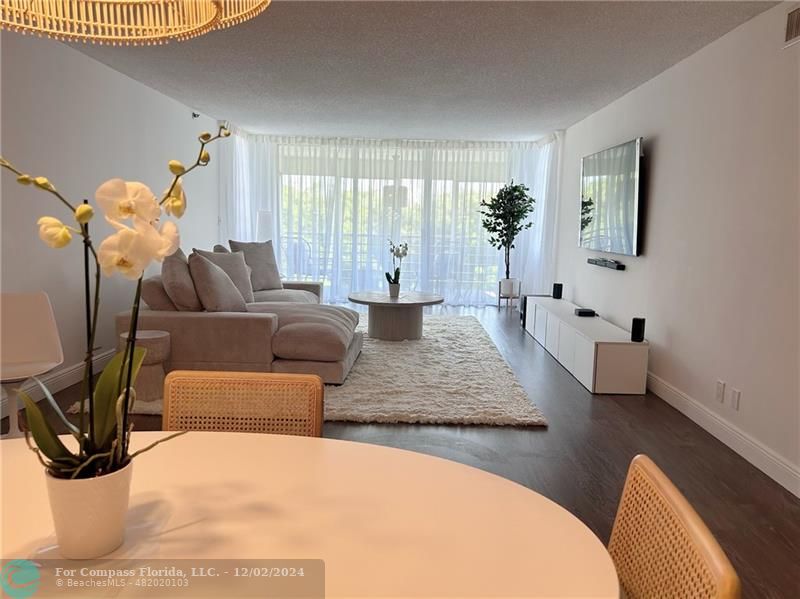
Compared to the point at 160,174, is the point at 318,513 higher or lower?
lower

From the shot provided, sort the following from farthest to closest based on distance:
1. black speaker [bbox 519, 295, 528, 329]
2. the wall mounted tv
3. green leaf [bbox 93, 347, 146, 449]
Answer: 1. black speaker [bbox 519, 295, 528, 329]
2. the wall mounted tv
3. green leaf [bbox 93, 347, 146, 449]

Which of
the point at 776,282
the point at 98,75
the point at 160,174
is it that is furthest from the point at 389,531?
the point at 160,174

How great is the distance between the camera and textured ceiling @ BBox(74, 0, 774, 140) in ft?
11.1

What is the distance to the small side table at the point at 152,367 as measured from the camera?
3.85 meters

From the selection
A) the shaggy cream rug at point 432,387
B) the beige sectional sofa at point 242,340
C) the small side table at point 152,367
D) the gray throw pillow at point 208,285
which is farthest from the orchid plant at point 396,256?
the small side table at point 152,367

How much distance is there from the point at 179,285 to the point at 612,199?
3697 mm

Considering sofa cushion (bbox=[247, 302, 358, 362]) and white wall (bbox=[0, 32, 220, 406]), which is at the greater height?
white wall (bbox=[0, 32, 220, 406])

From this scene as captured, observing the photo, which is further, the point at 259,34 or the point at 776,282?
the point at 259,34

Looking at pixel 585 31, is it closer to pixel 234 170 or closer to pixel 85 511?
pixel 85 511

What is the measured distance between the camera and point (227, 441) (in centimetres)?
142

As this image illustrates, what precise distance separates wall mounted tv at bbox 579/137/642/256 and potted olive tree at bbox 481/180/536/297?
170cm

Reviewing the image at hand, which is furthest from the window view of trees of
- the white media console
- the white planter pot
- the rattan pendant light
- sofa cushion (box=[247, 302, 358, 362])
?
the rattan pendant light

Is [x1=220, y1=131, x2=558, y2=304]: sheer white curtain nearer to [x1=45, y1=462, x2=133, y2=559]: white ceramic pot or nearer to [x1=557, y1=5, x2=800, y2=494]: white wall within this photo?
[x1=557, y1=5, x2=800, y2=494]: white wall

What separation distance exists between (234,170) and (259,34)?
4557 millimetres
